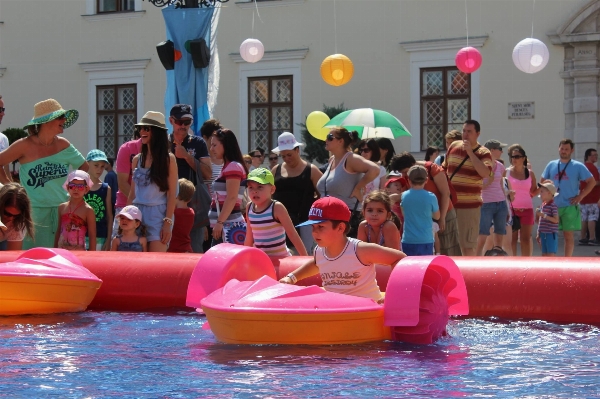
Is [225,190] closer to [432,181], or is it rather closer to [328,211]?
[432,181]

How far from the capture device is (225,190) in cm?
864

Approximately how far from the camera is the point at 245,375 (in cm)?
502

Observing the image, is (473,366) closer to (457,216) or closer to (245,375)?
(245,375)

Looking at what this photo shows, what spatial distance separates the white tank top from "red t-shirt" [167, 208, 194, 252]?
2.69 metres

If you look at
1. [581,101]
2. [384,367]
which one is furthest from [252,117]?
[384,367]

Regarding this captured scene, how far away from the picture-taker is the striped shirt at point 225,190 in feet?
28.0

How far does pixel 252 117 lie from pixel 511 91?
5.25 metres

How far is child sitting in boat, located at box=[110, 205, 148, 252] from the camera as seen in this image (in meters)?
8.10

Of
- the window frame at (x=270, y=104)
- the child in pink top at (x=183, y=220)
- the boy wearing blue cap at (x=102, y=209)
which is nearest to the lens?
the child in pink top at (x=183, y=220)

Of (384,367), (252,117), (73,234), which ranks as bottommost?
(384,367)

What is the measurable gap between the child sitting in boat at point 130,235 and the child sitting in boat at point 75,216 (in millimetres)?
405

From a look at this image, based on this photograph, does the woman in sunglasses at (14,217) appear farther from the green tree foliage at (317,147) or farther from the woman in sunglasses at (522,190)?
the green tree foliage at (317,147)

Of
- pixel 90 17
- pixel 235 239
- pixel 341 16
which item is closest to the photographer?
pixel 235 239

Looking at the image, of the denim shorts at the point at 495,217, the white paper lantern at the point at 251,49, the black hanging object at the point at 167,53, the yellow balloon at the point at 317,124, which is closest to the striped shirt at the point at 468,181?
the denim shorts at the point at 495,217
